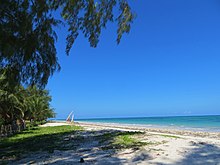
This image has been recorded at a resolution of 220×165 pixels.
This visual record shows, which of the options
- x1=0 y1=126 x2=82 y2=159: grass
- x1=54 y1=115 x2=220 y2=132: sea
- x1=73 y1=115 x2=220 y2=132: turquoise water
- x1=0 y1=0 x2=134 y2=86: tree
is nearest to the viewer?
x1=0 y1=0 x2=134 y2=86: tree

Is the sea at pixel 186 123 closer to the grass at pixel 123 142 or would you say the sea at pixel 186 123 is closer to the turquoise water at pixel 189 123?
the turquoise water at pixel 189 123

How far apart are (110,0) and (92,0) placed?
55cm

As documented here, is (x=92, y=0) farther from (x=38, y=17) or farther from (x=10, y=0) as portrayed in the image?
(x=10, y=0)

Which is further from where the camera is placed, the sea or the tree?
the sea

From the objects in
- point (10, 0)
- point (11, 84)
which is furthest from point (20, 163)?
point (10, 0)

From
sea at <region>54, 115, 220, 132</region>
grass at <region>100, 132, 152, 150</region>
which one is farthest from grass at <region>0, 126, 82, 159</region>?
sea at <region>54, 115, 220, 132</region>

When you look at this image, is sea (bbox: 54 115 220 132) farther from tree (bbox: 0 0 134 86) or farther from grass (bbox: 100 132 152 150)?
tree (bbox: 0 0 134 86)

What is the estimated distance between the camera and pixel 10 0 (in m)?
7.02

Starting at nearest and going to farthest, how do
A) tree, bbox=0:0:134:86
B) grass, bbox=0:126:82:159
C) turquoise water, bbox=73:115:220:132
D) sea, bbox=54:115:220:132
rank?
tree, bbox=0:0:134:86
grass, bbox=0:126:82:159
sea, bbox=54:115:220:132
turquoise water, bbox=73:115:220:132

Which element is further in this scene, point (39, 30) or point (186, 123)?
point (186, 123)

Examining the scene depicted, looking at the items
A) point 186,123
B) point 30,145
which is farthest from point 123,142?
point 186,123

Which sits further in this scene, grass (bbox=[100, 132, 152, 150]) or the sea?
the sea

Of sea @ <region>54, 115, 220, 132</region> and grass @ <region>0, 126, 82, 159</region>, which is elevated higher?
sea @ <region>54, 115, 220, 132</region>

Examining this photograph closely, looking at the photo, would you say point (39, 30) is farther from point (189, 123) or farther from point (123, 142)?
point (189, 123)
